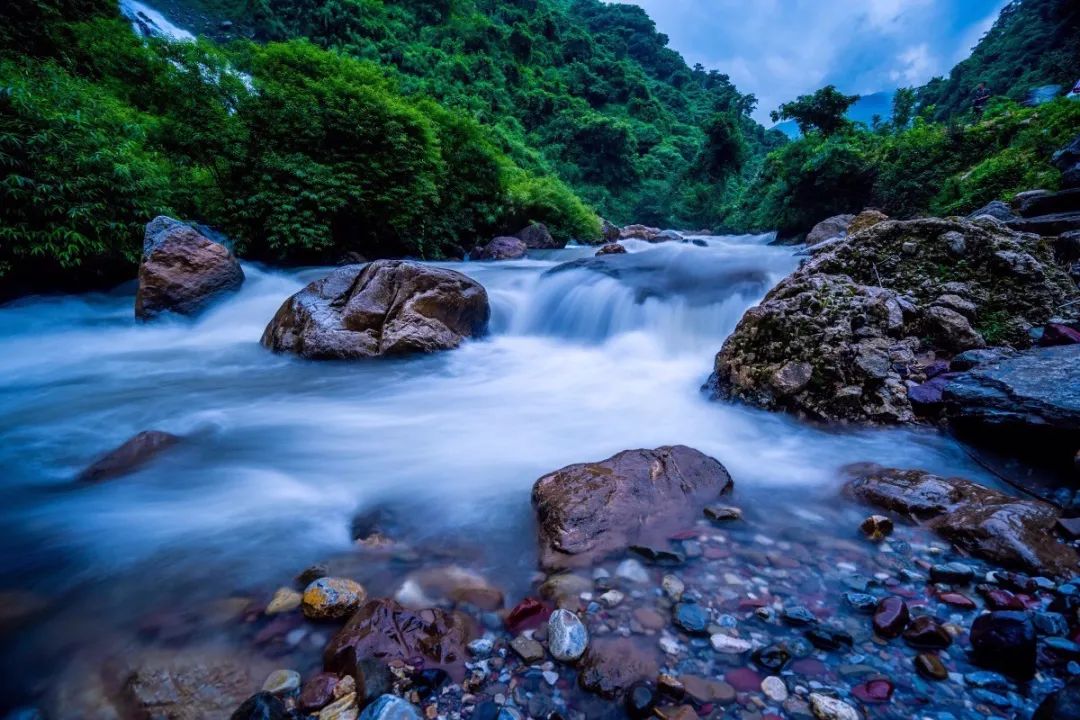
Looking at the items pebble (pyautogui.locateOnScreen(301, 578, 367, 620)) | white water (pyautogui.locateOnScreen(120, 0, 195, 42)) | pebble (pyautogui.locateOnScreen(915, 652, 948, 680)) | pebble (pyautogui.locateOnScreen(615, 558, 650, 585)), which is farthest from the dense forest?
pebble (pyautogui.locateOnScreen(915, 652, 948, 680))

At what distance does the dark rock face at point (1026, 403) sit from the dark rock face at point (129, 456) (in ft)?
19.8

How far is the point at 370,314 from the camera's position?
20.7ft

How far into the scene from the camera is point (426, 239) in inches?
528

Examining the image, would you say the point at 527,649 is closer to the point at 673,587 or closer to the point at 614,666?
the point at 614,666

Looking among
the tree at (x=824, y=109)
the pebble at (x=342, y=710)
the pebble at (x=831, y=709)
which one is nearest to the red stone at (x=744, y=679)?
the pebble at (x=831, y=709)

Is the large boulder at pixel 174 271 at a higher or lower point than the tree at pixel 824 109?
lower

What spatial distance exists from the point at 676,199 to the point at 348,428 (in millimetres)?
36550

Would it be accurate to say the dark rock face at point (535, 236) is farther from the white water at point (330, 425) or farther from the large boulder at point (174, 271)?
the large boulder at point (174, 271)

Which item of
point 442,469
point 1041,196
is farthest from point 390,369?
point 1041,196

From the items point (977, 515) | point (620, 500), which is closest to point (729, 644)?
point (620, 500)

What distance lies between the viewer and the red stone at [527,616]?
1856 millimetres

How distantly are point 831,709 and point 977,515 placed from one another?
1.60 m

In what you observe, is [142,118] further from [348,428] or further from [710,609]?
[710,609]

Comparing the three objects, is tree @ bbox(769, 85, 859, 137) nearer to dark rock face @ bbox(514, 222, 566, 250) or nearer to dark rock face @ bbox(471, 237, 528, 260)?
dark rock face @ bbox(514, 222, 566, 250)
